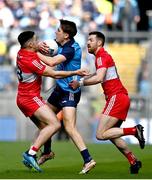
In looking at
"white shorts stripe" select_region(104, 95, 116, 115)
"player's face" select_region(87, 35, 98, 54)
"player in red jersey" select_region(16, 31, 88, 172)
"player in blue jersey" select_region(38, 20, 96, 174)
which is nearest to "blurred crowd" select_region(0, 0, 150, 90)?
"player in blue jersey" select_region(38, 20, 96, 174)

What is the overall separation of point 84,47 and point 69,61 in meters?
13.7

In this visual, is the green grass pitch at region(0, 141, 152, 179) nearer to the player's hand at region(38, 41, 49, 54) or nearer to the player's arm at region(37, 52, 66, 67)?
the player's arm at region(37, 52, 66, 67)

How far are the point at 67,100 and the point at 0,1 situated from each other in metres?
15.6

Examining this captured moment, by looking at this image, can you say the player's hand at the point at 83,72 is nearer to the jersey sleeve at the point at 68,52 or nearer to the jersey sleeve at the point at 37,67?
the jersey sleeve at the point at 68,52

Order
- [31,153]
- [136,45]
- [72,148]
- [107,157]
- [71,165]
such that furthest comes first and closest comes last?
[136,45] → [72,148] → [107,157] → [71,165] → [31,153]

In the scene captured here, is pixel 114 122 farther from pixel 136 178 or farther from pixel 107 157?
pixel 107 157

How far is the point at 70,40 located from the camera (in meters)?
13.6

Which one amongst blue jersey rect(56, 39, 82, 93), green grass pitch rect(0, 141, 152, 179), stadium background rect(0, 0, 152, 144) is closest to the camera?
green grass pitch rect(0, 141, 152, 179)

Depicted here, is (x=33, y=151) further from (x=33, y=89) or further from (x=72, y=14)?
(x=72, y=14)

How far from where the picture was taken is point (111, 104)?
13336mm

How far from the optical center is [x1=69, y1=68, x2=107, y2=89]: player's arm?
1286cm

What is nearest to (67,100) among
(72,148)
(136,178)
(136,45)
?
(136,178)

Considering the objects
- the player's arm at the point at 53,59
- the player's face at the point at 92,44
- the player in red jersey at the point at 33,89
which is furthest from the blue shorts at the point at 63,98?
the player's face at the point at 92,44

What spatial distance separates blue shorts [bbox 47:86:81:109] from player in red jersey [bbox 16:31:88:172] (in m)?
0.30
